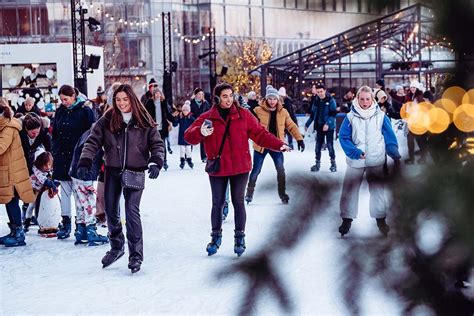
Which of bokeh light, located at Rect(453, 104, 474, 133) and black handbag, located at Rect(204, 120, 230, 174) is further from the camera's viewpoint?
black handbag, located at Rect(204, 120, 230, 174)

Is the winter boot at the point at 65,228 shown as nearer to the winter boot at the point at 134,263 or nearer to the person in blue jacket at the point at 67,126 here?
the person in blue jacket at the point at 67,126

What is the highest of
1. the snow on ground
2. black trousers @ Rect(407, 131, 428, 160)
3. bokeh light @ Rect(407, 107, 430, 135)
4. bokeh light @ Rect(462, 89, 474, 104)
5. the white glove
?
bokeh light @ Rect(462, 89, 474, 104)

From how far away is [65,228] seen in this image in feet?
24.7

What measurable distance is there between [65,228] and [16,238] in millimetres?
453

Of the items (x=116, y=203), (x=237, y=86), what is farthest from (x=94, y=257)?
(x=237, y=86)

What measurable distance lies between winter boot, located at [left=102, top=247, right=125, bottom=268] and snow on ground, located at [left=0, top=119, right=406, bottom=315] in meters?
0.04

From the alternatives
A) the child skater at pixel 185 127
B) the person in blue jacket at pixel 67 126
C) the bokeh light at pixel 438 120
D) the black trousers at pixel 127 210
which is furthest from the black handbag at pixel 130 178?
the child skater at pixel 185 127

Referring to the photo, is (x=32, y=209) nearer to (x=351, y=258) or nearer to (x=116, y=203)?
(x=116, y=203)

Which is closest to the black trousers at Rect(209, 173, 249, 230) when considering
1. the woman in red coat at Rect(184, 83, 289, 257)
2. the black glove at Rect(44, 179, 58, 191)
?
the woman in red coat at Rect(184, 83, 289, 257)

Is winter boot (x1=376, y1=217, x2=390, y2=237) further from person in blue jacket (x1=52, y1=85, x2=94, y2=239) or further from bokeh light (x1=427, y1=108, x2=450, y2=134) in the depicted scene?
person in blue jacket (x1=52, y1=85, x2=94, y2=239)

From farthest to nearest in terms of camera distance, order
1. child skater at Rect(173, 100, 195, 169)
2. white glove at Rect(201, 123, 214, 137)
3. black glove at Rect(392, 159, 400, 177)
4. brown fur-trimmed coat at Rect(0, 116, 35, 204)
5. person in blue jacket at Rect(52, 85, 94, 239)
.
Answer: child skater at Rect(173, 100, 195, 169) → brown fur-trimmed coat at Rect(0, 116, 35, 204) → person in blue jacket at Rect(52, 85, 94, 239) → white glove at Rect(201, 123, 214, 137) → black glove at Rect(392, 159, 400, 177)

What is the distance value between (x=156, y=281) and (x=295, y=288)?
4.63 m

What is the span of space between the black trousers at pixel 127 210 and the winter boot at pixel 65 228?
134 cm

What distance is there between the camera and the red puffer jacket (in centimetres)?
630
